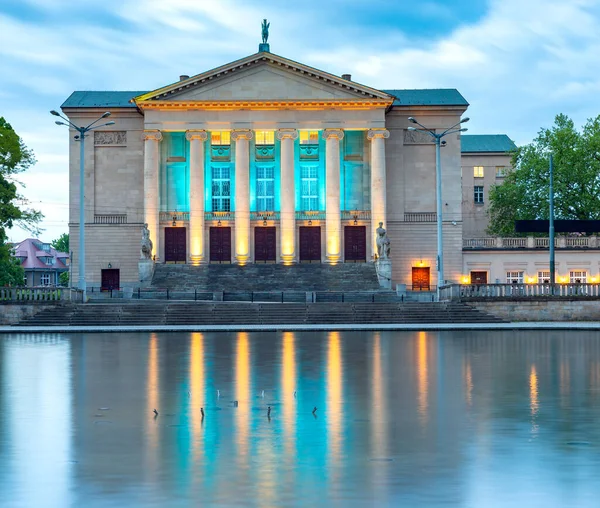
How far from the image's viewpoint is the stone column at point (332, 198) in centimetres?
7206

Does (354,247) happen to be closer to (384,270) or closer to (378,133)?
(384,270)

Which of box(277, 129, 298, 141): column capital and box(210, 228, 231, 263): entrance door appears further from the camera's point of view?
box(210, 228, 231, 263): entrance door

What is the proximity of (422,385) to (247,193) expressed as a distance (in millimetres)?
53143

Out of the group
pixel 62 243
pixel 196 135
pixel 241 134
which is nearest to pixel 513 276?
pixel 241 134

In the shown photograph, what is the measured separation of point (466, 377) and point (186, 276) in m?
47.1

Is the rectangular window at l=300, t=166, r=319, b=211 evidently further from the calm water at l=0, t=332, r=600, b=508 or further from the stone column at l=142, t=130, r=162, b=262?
the calm water at l=0, t=332, r=600, b=508

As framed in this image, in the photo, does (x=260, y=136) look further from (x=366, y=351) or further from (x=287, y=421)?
(x=287, y=421)

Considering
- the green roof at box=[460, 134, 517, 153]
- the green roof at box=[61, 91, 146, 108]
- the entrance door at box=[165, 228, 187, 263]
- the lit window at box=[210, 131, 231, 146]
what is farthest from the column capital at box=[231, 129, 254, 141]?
the green roof at box=[460, 134, 517, 153]

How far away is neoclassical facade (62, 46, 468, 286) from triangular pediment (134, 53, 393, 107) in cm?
10

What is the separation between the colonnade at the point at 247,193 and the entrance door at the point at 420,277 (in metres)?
4.86

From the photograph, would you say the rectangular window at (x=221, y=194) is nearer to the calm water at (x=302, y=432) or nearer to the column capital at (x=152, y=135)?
the column capital at (x=152, y=135)

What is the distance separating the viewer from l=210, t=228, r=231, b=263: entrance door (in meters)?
73.2

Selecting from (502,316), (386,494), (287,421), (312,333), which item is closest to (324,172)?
(502,316)

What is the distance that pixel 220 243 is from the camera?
73.3 meters
